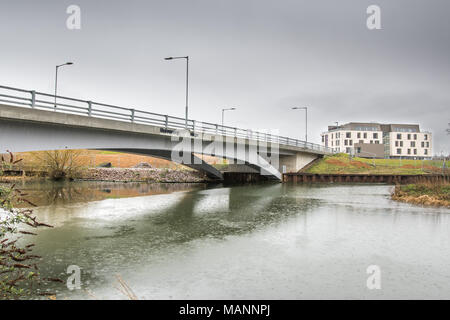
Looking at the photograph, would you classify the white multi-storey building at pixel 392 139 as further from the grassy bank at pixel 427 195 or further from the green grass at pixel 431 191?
the grassy bank at pixel 427 195

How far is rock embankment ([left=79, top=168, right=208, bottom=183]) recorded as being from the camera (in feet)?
140

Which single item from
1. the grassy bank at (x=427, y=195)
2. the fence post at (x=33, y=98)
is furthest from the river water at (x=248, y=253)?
the fence post at (x=33, y=98)

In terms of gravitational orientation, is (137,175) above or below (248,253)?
above

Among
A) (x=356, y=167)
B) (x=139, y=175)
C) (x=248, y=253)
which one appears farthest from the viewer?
(x=356, y=167)

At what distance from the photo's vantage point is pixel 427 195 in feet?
69.7

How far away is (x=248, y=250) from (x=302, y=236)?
2.65 m

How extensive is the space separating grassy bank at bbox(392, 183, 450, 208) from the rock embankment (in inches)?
1024

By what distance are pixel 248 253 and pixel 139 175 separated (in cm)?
3554

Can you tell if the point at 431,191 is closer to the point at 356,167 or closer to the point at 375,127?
the point at 356,167

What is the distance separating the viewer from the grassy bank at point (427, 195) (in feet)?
65.6
